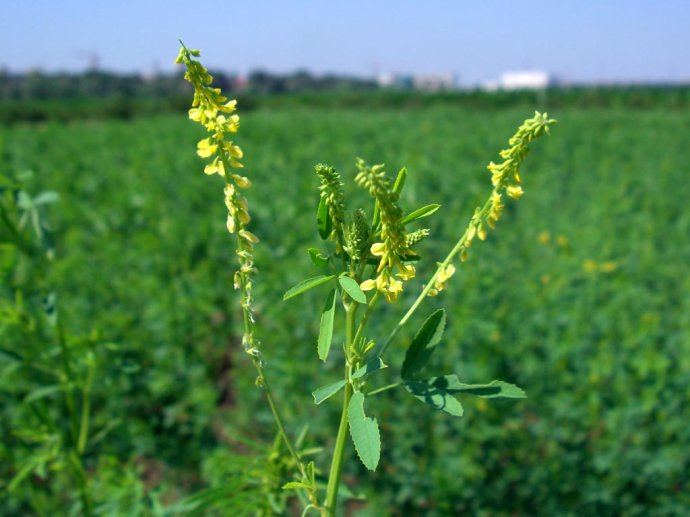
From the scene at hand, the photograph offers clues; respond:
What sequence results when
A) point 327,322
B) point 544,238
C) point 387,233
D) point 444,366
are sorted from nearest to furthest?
point 387,233
point 327,322
point 444,366
point 544,238

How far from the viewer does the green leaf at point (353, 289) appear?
734 millimetres

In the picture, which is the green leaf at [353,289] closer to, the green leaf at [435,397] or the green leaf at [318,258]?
the green leaf at [318,258]

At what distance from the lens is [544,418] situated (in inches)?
139

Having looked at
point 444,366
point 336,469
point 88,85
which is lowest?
point 444,366

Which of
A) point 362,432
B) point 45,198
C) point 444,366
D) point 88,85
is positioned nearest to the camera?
point 362,432

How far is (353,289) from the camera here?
2.46 feet

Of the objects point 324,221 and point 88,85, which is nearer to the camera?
point 324,221

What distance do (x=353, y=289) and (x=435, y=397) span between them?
224mm

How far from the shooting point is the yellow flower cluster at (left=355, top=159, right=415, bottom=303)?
2.04 ft

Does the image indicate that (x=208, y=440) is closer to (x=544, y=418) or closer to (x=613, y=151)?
(x=544, y=418)

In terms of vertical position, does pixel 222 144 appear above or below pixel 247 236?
above

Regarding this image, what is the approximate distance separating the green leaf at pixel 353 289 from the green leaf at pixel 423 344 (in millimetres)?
215

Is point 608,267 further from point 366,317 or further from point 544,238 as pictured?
point 366,317

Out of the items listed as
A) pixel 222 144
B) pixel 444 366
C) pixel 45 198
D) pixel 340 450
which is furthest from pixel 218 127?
pixel 444 366
